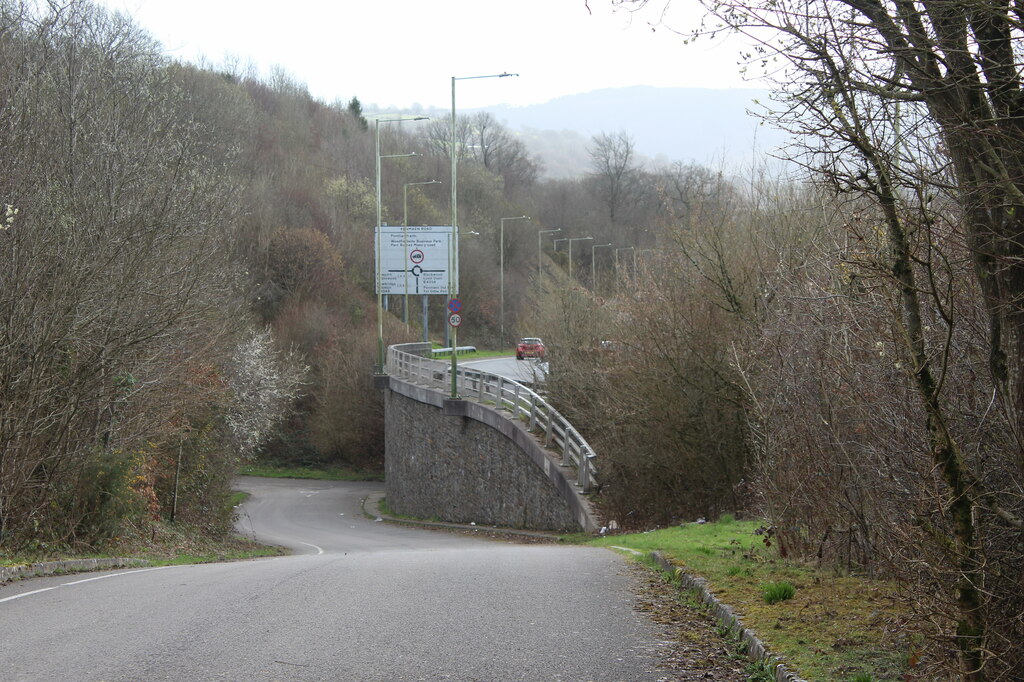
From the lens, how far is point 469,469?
112 feet

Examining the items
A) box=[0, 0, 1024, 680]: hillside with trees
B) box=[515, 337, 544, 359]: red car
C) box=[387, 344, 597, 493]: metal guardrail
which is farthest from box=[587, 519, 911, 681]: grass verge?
box=[515, 337, 544, 359]: red car

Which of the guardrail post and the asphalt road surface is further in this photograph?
the guardrail post

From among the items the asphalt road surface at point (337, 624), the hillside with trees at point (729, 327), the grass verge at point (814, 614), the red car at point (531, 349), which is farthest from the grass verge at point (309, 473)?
the grass verge at point (814, 614)

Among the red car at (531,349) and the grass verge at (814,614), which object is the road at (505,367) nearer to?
the red car at (531,349)

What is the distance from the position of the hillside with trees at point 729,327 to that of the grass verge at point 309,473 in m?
9.24

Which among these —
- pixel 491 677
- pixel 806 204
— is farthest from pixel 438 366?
pixel 491 677

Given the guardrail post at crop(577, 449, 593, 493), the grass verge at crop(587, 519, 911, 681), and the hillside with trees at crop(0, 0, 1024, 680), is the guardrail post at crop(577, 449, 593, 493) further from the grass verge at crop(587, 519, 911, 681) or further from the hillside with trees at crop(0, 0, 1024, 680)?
the grass verge at crop(587, 519, 911, 681)

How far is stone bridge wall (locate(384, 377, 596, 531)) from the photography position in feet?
89.4

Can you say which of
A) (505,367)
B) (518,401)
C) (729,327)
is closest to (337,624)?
(729,327)

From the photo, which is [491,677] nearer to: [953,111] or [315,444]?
[953,111]

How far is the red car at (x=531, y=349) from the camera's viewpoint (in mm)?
40250

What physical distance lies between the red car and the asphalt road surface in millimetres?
26649

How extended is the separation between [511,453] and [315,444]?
1207 inches

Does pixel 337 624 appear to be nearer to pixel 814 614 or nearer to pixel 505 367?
pixel 814 614
